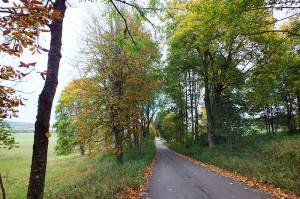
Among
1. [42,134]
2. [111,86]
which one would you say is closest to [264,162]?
[111,86]

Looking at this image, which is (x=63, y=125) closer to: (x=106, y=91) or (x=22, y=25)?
(x=106, y=91)

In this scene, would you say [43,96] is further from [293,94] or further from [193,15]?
[293,94]

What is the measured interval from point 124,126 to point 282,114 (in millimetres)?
22831

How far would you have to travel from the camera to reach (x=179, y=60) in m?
17.4

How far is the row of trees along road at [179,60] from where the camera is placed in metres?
2.47

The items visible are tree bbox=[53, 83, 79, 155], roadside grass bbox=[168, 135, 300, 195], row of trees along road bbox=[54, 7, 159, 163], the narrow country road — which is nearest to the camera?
the narrow country road

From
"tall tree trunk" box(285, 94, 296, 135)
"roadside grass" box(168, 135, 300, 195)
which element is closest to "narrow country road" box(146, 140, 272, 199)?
"roadside grass" box(168, 135, 300, 195)

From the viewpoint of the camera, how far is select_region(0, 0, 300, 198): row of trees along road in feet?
8.11

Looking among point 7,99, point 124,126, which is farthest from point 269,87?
point 7,99

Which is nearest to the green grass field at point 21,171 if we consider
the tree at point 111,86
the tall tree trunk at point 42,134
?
the tall tree trunk at point 42,134

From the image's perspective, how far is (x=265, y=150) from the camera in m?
13.1

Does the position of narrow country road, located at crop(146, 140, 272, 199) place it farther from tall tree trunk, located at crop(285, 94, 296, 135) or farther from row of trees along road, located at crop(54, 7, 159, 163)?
tall tree trunk, located at crop(285, 94, 296, 135)

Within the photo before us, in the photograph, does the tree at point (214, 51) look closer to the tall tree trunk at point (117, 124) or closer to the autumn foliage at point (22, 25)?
the tall tree trunk at point (117, 124)

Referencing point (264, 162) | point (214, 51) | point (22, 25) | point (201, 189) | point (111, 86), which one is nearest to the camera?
A: point (22, 25)
